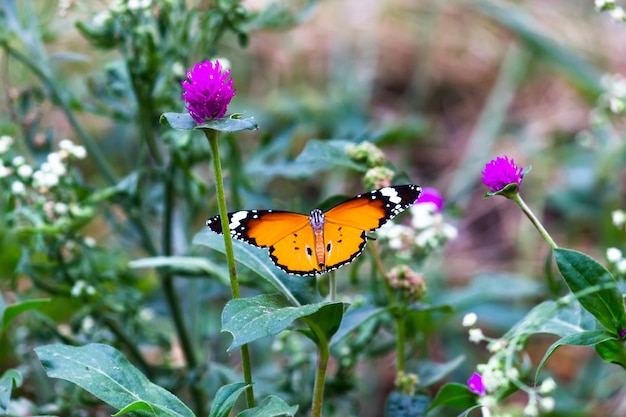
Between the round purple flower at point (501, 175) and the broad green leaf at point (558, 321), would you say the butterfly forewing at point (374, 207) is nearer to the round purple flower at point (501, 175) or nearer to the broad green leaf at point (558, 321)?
the round purple flower at point (501, 175)

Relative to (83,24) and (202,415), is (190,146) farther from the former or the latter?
(202,415)

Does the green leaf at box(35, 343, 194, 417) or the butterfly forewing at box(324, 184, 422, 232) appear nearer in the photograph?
the green leaf at box(35, 343, 194, 417)

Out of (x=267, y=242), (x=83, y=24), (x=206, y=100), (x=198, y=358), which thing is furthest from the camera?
(x=198, y=358)

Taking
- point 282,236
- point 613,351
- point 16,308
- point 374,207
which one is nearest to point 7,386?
point 16,308

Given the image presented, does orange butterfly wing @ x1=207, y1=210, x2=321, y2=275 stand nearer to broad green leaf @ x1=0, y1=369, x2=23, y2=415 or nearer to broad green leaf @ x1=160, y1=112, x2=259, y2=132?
broad green leaf @ x1=160, y1=112, x2=259, y2=132

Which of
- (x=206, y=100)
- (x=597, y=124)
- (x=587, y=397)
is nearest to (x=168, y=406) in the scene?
(x=206, y=100)

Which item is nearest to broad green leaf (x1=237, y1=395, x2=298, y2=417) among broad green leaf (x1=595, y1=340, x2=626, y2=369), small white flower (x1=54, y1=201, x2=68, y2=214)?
broad green leaf (x1=595, y1=340, x2=626, y2=369)

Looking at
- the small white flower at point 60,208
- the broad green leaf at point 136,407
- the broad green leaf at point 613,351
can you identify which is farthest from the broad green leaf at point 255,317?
the small white flower at point 60,208
